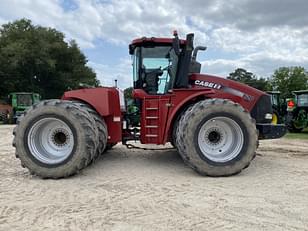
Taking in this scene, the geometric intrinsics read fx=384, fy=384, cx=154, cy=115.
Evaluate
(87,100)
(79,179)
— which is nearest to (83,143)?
(79,179)

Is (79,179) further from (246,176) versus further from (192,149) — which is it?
(246,176)

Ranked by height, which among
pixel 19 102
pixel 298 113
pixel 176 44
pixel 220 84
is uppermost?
pixel 176 44

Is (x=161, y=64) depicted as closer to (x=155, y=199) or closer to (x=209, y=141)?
(x=209, y=141)

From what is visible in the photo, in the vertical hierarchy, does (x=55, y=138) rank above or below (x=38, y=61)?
below

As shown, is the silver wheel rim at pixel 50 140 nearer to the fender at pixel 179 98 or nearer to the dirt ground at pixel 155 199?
the dirt ground at pixel 155 199

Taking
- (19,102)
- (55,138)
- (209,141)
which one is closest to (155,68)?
(209,141)

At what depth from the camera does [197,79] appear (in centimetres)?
716

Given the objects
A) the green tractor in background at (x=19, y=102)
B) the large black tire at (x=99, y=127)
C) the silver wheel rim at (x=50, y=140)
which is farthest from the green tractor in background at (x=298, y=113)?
the green tractor in background at (x=19, y=102)

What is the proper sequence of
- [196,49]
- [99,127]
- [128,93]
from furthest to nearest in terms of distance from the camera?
[128,93] < [196,49] < [99,127]

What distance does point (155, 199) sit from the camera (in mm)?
4875

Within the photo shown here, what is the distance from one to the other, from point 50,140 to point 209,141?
2736 mm

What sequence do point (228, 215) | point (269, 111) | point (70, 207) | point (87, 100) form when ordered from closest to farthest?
point (228, 215), point (70, 207), point (87, 100), point (269, 111)

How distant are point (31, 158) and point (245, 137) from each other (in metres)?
3.56

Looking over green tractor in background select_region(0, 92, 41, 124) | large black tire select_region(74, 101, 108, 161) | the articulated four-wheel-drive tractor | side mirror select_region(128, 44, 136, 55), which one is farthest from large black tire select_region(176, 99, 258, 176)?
green tractor in background select_region(0, 92, 41, 124)
